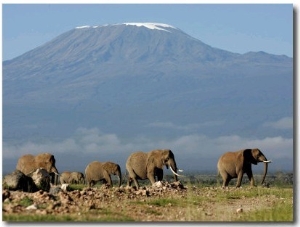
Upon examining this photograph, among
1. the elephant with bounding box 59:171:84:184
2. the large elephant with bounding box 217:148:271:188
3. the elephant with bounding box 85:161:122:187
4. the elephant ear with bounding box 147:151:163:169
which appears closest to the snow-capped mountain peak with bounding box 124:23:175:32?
the elephant ear with bounding box 147:151:163:169

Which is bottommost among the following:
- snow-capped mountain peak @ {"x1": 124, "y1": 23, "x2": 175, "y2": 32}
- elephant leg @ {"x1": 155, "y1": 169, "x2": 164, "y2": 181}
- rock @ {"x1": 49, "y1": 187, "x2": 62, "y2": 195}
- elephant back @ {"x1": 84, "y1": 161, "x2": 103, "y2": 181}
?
rock @ {"x1": 49, "y1": 187, "x2": 62, "y2": 195}

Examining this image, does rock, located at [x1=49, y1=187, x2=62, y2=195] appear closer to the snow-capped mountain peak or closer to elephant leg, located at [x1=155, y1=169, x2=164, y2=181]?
the snow-capped mountain peak

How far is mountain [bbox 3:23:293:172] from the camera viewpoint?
17.4 meters

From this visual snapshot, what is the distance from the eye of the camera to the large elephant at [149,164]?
20.7 meters

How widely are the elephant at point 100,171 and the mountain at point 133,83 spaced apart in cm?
100

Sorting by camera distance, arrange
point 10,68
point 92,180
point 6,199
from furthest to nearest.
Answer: point 92,180 < point 10,68 < point 6,199

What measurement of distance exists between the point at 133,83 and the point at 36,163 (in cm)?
283

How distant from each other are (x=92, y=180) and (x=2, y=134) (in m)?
9.05

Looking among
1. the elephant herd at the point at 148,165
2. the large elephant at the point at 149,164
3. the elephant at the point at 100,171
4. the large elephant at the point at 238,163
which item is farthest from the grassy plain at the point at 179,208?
the elephant at the point at 100,171

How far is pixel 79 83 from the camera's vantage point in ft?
70.7

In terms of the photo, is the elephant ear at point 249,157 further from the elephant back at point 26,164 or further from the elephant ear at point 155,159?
the elephant back at point 26,164

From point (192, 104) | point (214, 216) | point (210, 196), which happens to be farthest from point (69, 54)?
point (192, 104)

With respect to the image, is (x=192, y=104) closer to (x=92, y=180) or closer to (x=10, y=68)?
(x=92, y=180)

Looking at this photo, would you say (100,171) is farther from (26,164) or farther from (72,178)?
(26,164)
